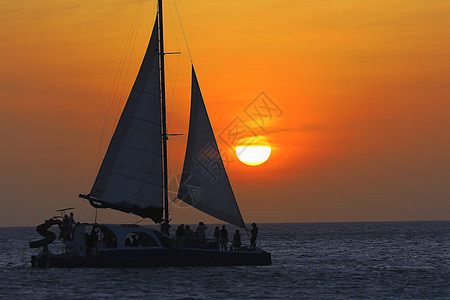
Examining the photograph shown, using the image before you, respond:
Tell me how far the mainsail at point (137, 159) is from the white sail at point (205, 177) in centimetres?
170

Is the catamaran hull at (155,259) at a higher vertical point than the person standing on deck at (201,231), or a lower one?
lower

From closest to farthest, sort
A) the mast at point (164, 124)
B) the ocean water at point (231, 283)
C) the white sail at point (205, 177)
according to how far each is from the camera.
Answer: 1. the ocean water at point (231, 283)
2. the white sail at point (205, 177)
3. the mast at point (164, 124)

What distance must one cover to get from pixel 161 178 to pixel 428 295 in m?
15.3

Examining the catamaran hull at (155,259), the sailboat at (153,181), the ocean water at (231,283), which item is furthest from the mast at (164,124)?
the ocean water at (231,283)

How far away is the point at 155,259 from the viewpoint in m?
40.1

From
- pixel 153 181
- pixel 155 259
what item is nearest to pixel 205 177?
pixel 153 181

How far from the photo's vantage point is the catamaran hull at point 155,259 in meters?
39.9

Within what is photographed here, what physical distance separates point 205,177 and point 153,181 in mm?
2861

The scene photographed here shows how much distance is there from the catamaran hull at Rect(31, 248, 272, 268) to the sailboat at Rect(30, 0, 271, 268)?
0.05 meters

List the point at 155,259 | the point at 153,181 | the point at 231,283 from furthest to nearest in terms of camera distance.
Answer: the point at 153,181
the point at 155,259
the point at 231,283

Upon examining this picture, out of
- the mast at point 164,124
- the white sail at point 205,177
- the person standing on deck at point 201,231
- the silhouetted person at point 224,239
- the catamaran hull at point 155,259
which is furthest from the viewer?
the silhouetted person at point 224,239

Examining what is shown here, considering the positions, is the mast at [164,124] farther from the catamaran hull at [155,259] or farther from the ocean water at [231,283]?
the ocean water at [231,283]

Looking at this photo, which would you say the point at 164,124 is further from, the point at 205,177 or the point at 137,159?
the point at 205,177

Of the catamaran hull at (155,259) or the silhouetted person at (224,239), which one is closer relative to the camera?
the catamaran hull at (155,259)
